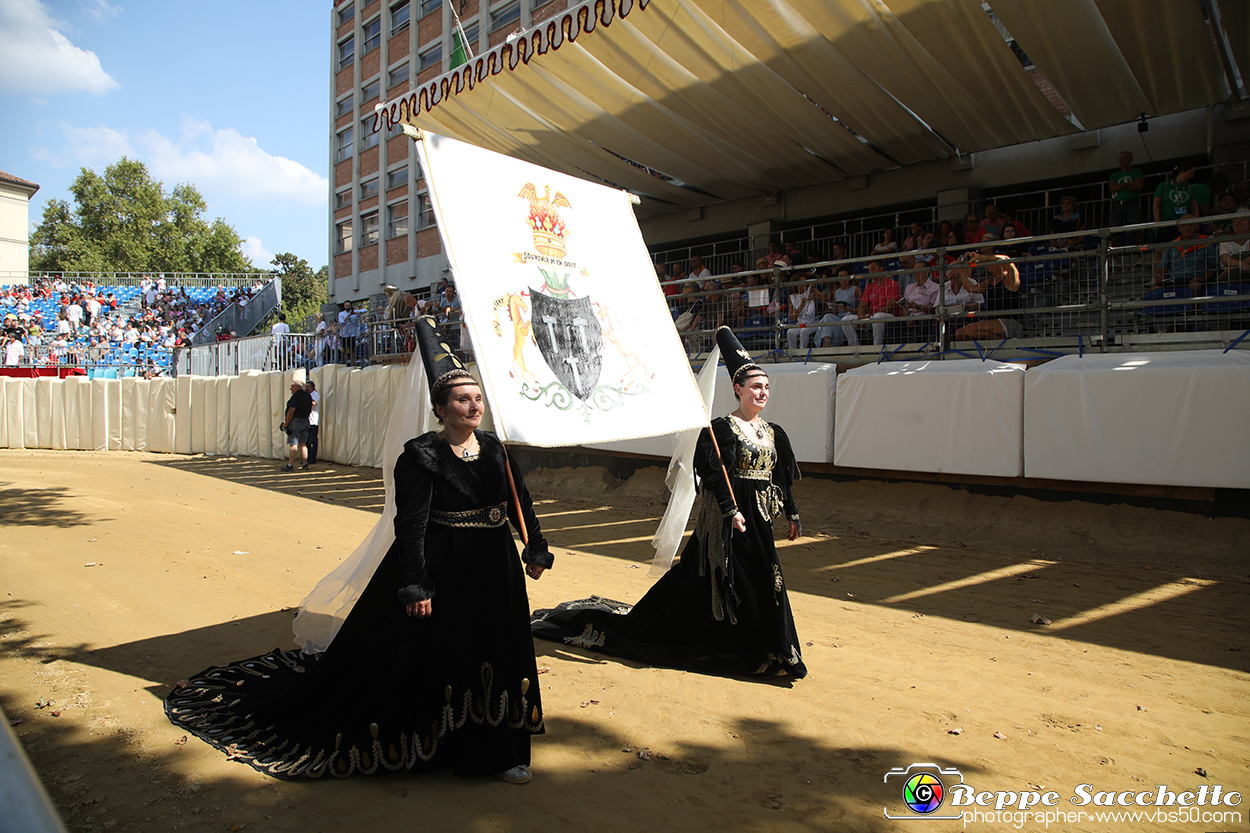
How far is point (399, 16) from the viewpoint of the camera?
2834cm

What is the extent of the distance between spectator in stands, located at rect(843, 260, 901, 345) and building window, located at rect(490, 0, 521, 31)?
17921mm

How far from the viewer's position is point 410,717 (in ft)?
10.6

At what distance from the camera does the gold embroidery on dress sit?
16.0 ft

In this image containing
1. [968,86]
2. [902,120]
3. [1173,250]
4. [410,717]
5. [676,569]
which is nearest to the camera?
[410,717]

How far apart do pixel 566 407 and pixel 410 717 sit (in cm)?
159

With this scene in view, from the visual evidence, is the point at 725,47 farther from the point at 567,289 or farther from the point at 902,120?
the point at 567,289

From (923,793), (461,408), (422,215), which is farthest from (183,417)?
(923,793)

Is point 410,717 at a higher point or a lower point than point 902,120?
lower

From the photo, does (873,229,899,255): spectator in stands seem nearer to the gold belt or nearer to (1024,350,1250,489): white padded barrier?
(1024,350,1250,489): white padded barrier

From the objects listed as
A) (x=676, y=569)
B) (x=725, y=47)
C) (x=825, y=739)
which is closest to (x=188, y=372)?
(x=725, y=47)

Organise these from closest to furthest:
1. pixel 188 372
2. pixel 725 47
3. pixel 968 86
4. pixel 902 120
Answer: pixel 725 47
pixel 968 86
pixel 902 120
pixel 188 372

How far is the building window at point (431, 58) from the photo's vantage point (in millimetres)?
26875

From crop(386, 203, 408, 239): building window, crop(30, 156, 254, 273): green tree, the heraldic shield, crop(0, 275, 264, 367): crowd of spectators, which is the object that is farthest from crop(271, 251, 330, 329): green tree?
the heraldic shield
